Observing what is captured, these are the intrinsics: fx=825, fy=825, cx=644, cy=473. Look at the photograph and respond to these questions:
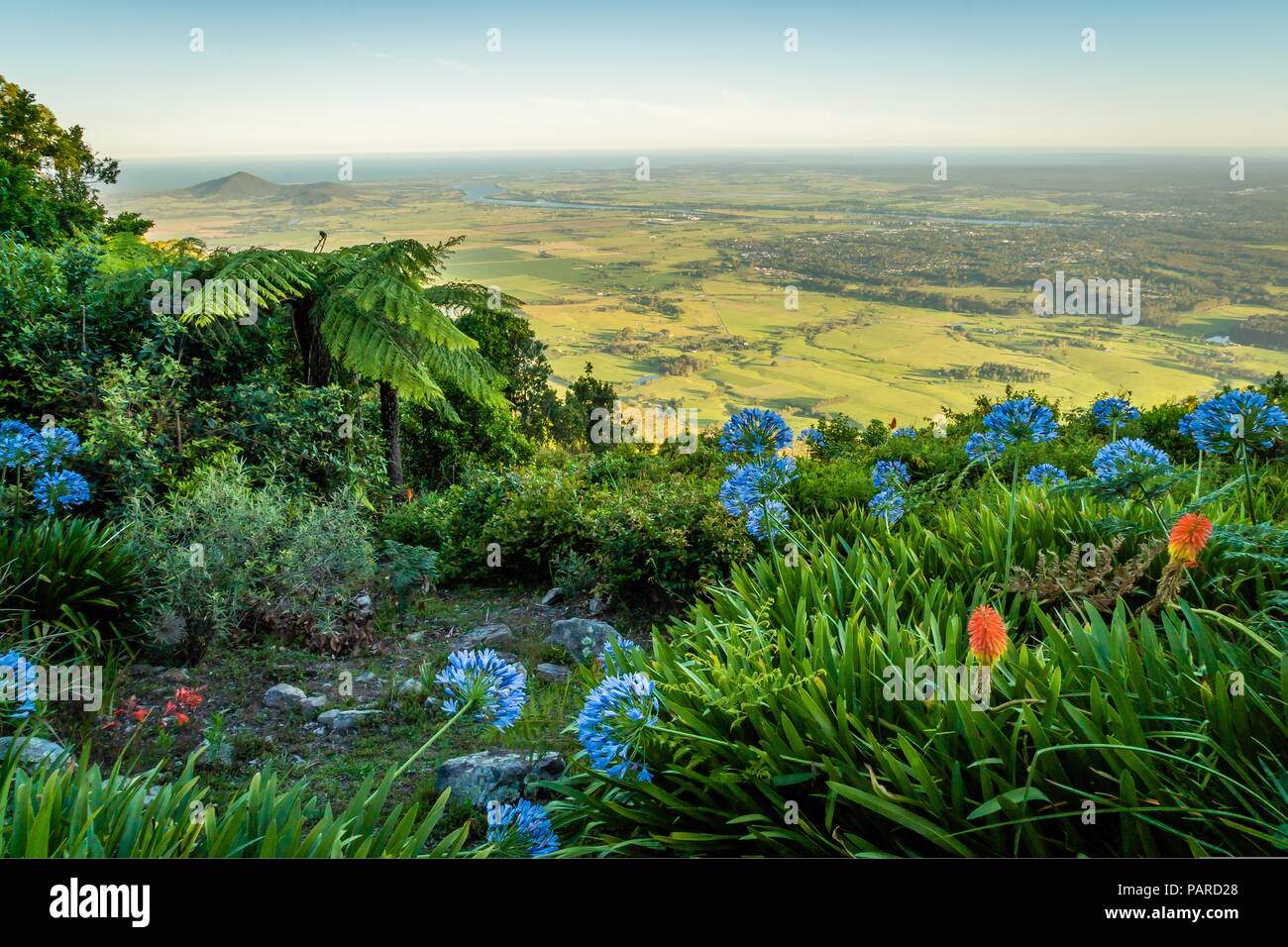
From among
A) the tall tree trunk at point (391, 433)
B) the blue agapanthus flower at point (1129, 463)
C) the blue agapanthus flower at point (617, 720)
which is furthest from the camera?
the tall tree trunk at point (391, 433)

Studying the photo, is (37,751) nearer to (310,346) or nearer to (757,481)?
(757,481)

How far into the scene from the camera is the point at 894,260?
46.5 feet

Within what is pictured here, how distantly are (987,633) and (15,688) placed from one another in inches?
86.6

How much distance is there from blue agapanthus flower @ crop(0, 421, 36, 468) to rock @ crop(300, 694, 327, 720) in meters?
2.33

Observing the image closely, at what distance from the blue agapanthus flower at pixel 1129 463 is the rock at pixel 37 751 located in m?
2.97

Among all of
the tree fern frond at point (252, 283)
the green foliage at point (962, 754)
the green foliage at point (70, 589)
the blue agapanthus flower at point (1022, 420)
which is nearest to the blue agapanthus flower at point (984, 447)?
the blue agapanthus flower at point (1022, 420)

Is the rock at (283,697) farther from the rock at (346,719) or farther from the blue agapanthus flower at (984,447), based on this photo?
the blue agapanthus flower at (984,447)

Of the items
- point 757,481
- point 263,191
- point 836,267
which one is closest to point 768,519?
point 757,481

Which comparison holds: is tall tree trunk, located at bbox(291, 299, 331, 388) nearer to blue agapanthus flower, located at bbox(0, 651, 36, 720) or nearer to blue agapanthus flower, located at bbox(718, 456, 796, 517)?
blue agapanthus flower, located at bbox(718, 456, 796, 517)

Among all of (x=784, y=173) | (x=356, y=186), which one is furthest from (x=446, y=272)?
(x=784, y=173)

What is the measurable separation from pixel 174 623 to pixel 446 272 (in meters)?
5.26

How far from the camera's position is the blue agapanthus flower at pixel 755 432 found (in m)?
3.02

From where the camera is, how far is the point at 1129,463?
2596mm
